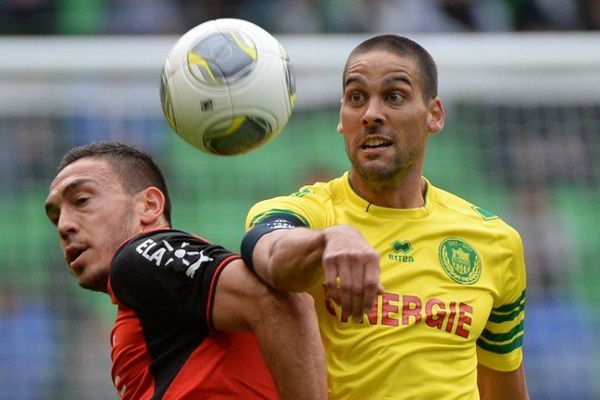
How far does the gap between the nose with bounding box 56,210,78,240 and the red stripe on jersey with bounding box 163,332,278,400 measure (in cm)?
72

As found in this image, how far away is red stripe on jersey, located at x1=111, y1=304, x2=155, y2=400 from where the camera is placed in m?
4.39

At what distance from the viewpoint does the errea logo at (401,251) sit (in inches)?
194

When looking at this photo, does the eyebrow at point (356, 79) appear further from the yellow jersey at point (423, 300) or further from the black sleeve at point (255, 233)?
the black sleeve at point (255, 233)

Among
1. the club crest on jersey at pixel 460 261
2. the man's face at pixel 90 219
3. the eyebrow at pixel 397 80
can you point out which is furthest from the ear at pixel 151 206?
the club crest on jersey at pixel 460 261

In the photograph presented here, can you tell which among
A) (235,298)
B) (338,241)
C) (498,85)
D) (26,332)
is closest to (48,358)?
(26,332)

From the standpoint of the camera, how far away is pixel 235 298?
414cm

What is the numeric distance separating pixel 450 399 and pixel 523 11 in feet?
25.2

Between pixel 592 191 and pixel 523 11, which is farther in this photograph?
pixel 523 11

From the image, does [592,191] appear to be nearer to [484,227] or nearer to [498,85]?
[498,85]

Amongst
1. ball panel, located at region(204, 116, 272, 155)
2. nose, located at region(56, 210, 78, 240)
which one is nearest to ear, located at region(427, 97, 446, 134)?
ball panel, located at region(204, 116, 272, 155)

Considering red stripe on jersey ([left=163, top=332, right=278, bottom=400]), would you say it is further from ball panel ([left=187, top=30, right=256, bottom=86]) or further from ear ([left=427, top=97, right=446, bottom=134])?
ear ([left=427, top=97, right=446, bottom=134])

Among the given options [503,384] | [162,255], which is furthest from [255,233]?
[503,384]

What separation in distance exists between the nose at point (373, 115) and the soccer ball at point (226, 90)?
0.31 m

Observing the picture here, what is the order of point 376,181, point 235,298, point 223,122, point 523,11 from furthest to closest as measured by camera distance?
1. point 523,11
2. point 376,181
3. point 223,122
4. point 235,298
